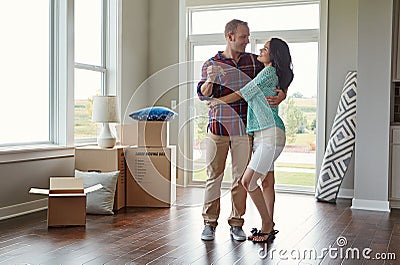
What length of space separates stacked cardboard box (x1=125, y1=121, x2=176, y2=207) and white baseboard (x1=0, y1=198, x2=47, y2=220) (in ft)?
2.67

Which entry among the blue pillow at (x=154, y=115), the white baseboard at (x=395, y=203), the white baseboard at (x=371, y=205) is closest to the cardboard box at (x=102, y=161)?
the blue pillow at (x=154, y=115)

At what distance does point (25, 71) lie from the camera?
477 cm

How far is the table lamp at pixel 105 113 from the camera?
4934mm

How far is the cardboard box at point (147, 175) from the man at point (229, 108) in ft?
4.84

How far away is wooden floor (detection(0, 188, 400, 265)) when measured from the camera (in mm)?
3213

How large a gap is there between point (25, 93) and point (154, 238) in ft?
6.58

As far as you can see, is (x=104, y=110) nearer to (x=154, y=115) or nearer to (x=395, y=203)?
(x=154, y=115)

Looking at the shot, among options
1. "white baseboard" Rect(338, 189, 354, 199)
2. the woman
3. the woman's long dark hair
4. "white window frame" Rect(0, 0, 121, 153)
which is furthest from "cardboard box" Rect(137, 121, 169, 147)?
"white baseboard" Rect(338, 189, 354, 199)

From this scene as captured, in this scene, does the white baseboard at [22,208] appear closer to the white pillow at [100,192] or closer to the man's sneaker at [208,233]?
the white pillow at [100,192]

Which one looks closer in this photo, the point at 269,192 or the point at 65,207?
the point at 269,192

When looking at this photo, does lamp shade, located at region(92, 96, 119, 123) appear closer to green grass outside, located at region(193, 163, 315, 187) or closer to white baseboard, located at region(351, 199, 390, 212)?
green grass outside, located at region(193, 163, 315, 187)

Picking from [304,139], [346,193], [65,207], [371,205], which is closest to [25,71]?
[65,207]

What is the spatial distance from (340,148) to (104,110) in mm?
2542

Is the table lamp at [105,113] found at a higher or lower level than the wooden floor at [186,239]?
higher
